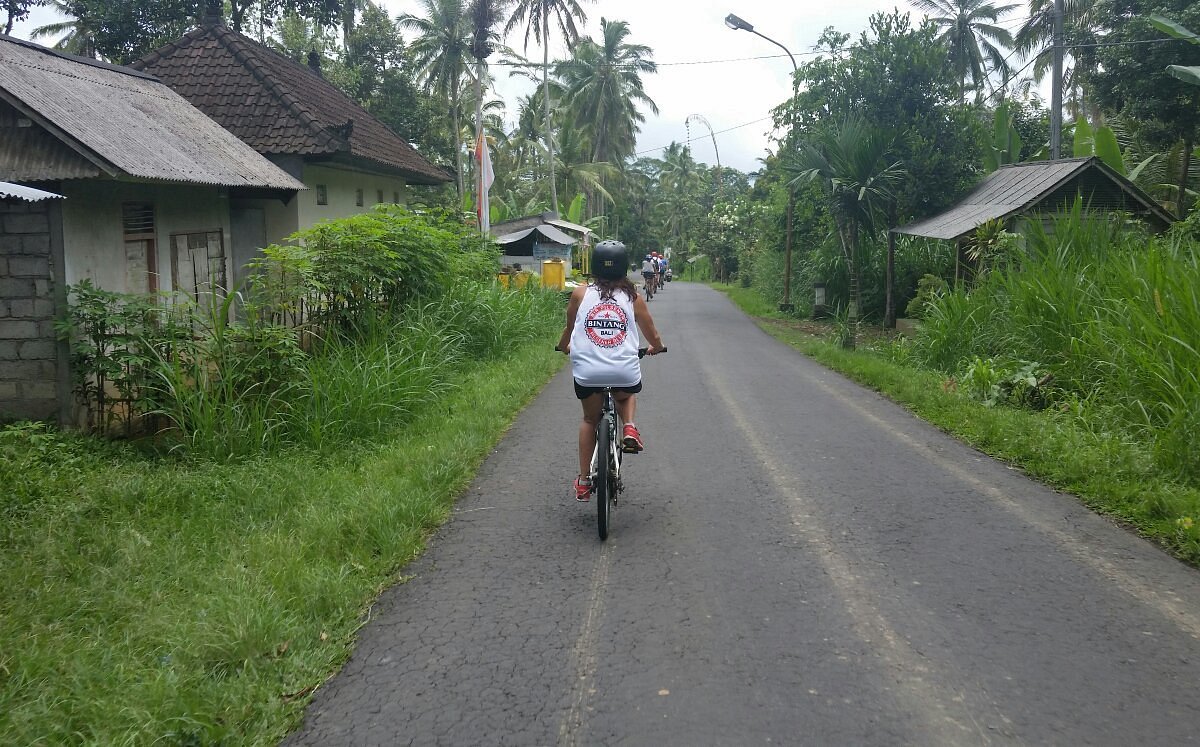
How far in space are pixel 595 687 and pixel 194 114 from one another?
12572 mm

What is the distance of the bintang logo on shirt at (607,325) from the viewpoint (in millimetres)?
6055

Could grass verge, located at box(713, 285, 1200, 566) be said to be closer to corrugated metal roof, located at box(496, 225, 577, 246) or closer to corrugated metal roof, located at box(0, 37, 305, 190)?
corrugated metal roof, located at box(0, 37, 305, 190)

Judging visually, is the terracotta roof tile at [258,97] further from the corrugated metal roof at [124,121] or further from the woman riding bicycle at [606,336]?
the woman riding bicycle at [606,336]

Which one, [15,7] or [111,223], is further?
[15,7]

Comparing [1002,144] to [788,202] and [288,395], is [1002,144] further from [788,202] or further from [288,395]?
[288,395]

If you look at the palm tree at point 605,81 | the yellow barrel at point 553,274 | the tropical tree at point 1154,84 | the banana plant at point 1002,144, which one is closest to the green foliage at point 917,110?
the banana plant at point 1002,144

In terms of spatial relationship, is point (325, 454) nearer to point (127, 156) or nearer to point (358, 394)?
point (358, 394)

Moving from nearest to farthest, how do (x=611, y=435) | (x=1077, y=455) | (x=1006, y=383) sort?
(x=611, y=435), (x=1077, y=455), (x=1006, y=383)

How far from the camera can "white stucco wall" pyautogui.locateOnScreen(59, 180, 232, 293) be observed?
9414mm


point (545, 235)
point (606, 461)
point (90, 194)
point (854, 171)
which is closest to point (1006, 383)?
point (606, 461)

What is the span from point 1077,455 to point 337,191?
15282mm

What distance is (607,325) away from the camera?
6.05 m

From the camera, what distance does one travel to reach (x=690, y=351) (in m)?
17.0

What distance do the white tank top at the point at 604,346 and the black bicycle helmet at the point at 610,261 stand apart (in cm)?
13
